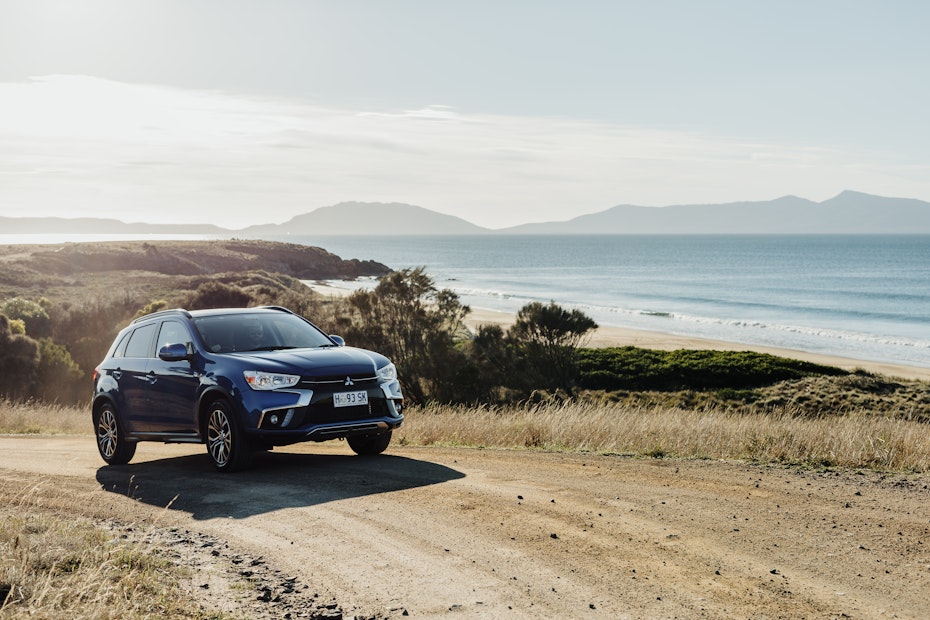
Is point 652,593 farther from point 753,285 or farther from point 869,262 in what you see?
point 869,262

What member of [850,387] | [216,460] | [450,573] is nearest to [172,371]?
[216,460]

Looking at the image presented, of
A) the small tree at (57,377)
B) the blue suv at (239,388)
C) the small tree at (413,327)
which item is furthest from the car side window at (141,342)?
the small tree at (57,377)

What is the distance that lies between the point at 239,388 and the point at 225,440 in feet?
2.51

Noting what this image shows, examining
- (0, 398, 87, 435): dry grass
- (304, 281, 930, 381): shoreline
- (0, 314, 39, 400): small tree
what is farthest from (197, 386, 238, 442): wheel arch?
(304, 281, 930, 381): shoreline

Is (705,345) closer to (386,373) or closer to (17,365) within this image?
(17,365)

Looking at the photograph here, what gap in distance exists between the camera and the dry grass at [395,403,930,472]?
1091 cm

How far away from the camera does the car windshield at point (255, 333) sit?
35.7ft

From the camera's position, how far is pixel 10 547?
22.4 ft

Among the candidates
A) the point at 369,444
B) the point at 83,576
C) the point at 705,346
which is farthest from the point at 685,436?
the point at 705,346

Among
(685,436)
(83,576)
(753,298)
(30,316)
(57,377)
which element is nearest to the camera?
(83,576)

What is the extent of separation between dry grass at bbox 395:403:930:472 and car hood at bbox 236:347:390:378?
330 centimetres

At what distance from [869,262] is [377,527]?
575 feet

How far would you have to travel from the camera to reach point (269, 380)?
32.7ft

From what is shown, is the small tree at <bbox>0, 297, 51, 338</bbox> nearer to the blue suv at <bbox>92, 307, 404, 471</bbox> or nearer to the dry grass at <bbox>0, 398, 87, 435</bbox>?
the dry grass at <bbox>0, 398, 87, 435</bbox>
